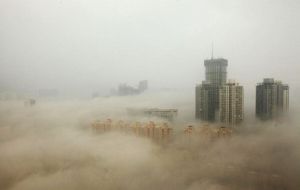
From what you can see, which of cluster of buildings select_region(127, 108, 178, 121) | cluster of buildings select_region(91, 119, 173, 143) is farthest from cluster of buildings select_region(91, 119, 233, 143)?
cluster of buildings select_region(127, 108, 178, 121)

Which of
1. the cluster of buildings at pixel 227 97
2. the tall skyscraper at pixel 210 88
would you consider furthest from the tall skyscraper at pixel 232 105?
the tall skyscraper at pixel 210 88

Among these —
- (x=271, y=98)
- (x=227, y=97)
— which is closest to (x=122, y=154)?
(x=227, y=97)

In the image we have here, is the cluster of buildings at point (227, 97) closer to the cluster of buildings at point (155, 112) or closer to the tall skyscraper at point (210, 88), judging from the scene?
the tall skyscraper at point (210, 88)

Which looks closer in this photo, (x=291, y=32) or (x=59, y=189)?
(x=291, y=32)

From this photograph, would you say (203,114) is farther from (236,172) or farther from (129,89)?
(129,89)

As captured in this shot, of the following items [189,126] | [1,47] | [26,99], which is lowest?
[189,126]

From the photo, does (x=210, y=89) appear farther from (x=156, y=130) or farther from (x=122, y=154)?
(x=122, y=154)

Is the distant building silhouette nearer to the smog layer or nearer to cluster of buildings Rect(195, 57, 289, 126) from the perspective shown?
the smog layer

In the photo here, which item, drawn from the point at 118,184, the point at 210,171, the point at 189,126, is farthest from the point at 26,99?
the point at 210,171
